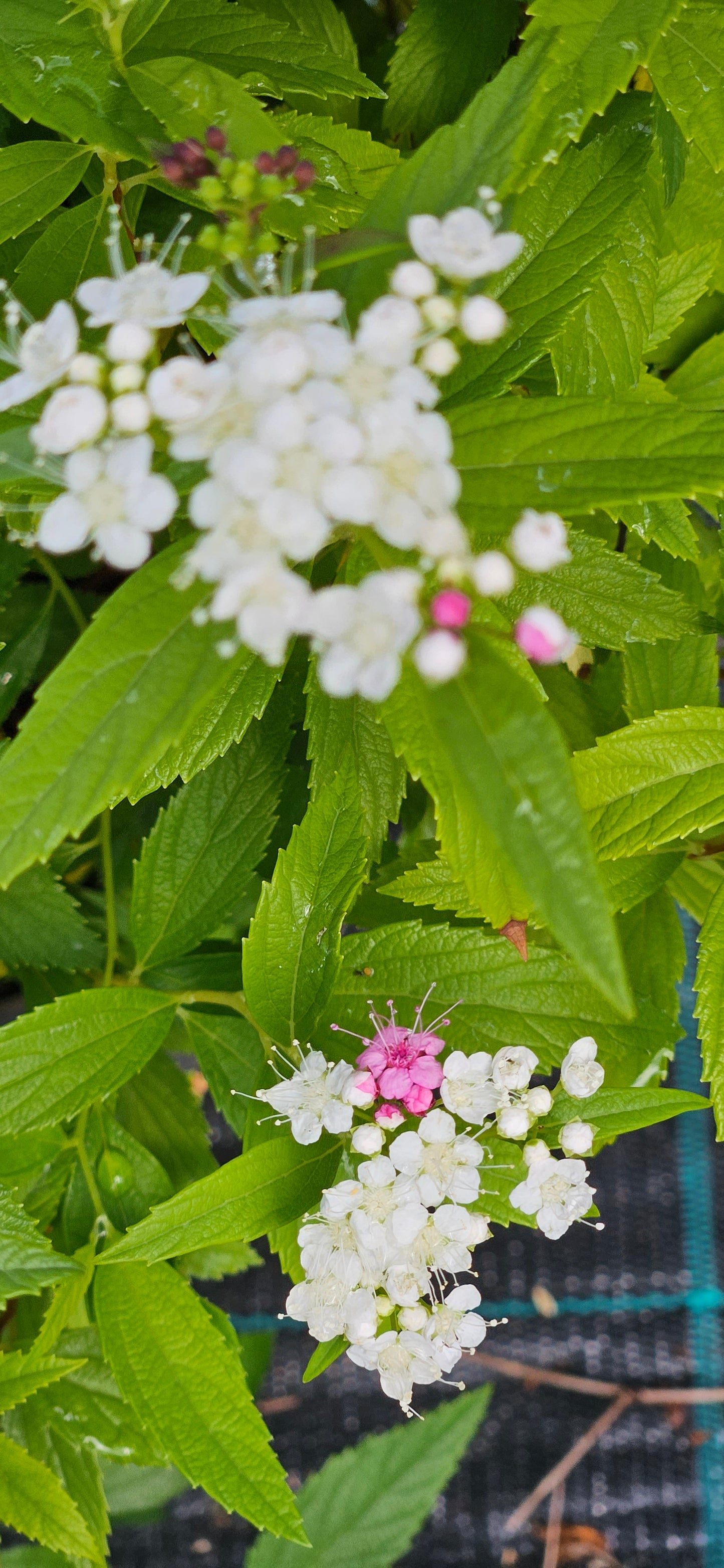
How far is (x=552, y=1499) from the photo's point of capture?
216 cm

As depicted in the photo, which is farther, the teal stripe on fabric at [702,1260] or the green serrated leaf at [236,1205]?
the teal stripe on fabric at [702,1260]

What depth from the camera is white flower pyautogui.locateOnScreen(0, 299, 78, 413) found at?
58 cm

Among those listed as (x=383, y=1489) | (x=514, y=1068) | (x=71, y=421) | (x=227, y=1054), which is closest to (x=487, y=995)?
(x=514, y=1068)

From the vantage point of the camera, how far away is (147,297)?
577 mm

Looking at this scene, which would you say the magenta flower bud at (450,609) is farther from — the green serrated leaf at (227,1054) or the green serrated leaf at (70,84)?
the green serrated leaf at (227,1054)

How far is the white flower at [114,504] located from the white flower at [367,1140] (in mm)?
528

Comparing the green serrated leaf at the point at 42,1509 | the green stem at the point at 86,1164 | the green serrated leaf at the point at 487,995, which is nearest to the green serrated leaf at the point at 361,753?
the green serrated leaf at the point at 487,995

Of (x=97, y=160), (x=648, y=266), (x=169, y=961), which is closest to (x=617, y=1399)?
(x=169, y=961)

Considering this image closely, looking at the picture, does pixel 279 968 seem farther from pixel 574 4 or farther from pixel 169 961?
pixel 574 4

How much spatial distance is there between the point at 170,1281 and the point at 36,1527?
284 mm

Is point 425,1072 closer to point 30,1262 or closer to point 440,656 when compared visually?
point 30,1262

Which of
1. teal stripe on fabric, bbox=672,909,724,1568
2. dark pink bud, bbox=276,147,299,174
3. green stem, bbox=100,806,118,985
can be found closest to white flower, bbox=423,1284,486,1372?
green stem, bbox=100,806,118,985

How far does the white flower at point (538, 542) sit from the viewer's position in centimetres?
51

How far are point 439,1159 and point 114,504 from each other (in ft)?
2.00
